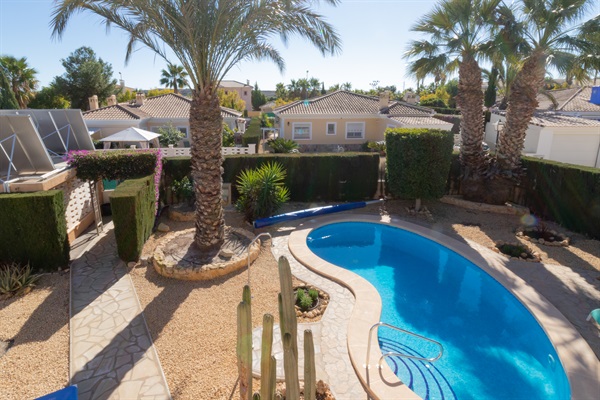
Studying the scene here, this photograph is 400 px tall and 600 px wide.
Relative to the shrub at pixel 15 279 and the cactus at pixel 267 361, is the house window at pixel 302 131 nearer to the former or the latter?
the shrub at pixel 15 279

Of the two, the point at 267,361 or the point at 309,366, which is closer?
the point at 309,366

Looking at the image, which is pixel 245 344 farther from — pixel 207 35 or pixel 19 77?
pixel 19 77

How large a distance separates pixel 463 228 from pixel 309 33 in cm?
972

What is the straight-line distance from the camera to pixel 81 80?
146ft

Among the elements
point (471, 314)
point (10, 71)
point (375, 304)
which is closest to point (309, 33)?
point (375, 304)

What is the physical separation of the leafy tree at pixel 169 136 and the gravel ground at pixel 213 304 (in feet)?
44.7

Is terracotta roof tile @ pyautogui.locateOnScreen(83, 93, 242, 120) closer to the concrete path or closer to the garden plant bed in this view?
the concrete path

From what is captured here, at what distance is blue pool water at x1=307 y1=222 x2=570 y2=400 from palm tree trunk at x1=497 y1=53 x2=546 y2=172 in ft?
22.1

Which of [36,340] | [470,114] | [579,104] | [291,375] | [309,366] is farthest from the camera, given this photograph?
[579,104]

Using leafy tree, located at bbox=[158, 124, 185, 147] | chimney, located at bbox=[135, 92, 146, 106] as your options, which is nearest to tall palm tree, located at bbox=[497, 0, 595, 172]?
leafy tree, located at bbox=[158, 124, 185, 147]

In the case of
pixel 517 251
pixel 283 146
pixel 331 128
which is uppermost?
pixel 331 128

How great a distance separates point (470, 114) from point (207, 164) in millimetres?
12848

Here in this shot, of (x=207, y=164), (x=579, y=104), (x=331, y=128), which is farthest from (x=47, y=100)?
(x=579, y=104)

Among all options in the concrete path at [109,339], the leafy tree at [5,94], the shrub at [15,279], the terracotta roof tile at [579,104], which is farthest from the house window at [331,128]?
the leafy tree at [5,94]
